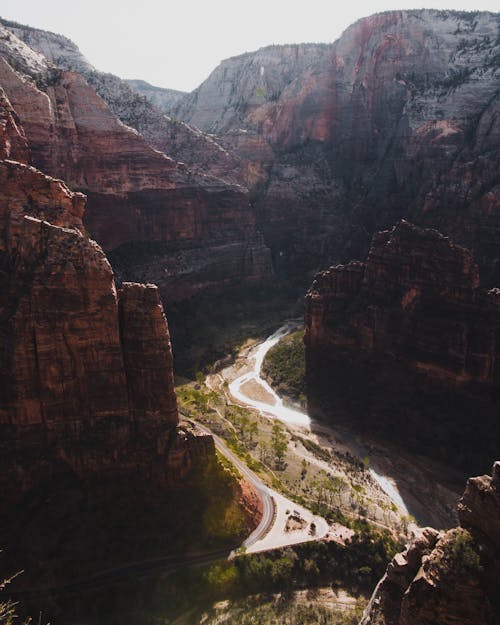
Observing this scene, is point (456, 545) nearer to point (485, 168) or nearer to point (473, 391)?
point (473, 391)

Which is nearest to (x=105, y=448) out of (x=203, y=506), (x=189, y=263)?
(x=203, y=506)

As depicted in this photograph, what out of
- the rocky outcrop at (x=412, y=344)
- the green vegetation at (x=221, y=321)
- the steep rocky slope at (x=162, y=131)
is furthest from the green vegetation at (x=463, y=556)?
the steep rocky slope at (x=162, y=131)

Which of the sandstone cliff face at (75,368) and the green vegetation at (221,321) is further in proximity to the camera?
the green vegetation at (221,321)

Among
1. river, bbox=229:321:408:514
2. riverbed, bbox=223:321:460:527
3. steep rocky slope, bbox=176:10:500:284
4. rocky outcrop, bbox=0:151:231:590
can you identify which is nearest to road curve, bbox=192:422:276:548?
rocky outcrop, bbox=0:151:231:590

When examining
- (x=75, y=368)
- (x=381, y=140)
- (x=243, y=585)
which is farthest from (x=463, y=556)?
(x=381, y=140)

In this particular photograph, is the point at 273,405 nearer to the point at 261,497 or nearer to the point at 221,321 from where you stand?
the point at 261,497

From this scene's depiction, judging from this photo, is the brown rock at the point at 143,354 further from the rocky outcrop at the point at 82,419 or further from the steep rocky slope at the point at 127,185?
the steep rocky slope at the point at 127,185
